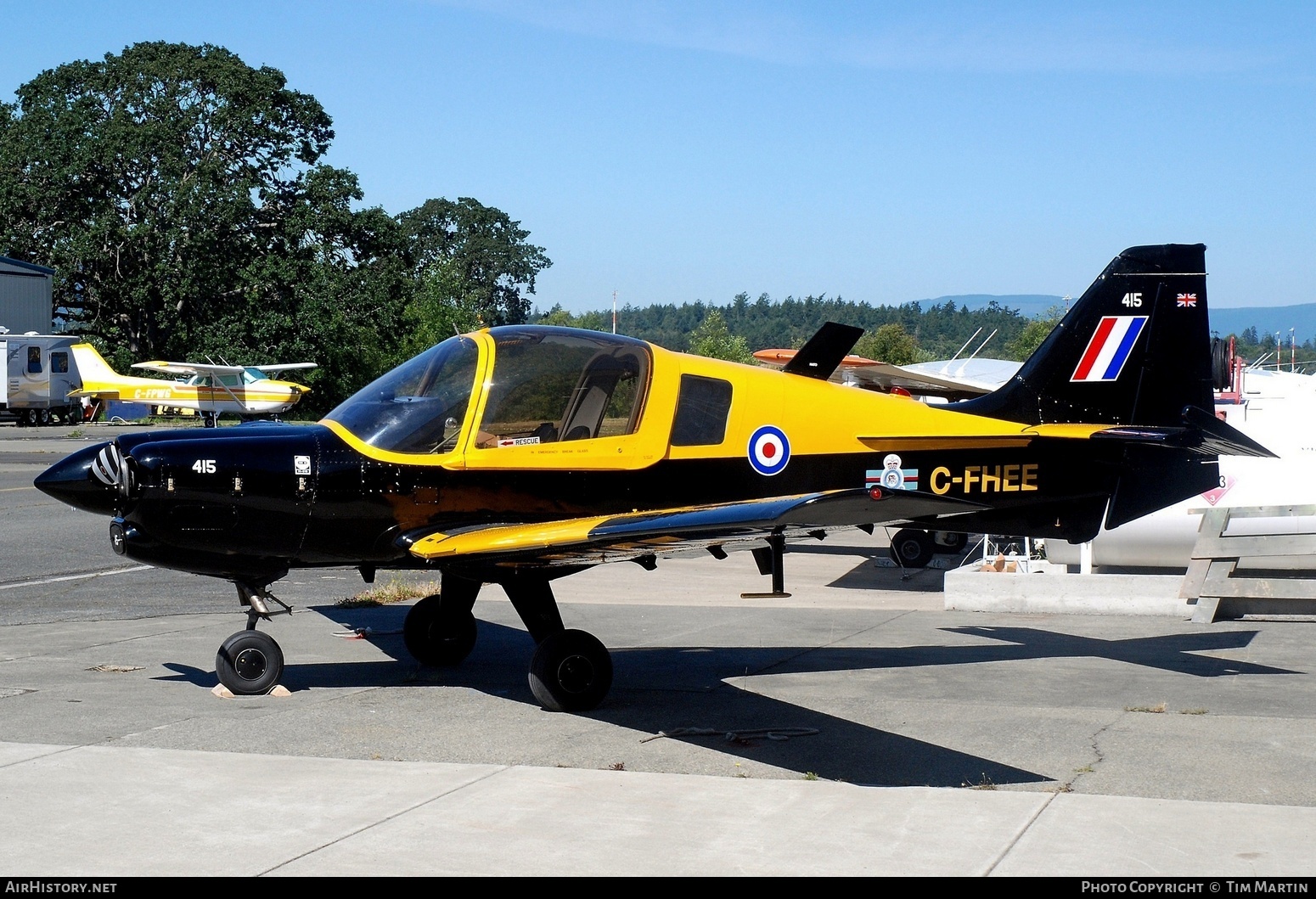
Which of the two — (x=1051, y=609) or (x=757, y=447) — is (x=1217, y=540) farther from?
(x=757, y=447)

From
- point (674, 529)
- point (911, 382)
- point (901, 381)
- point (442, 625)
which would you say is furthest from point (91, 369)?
point (674, 529)

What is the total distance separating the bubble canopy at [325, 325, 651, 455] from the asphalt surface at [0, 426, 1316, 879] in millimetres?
1772

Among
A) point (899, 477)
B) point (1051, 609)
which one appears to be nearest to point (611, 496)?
point (899, 477)

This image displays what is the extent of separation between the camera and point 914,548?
16.0 m

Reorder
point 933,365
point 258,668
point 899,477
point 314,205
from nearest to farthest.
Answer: point 258,668 < point 899,477 < point 933,365 < point 314,205

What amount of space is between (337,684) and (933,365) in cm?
2374

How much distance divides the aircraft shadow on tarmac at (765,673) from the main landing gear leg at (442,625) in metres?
0.13

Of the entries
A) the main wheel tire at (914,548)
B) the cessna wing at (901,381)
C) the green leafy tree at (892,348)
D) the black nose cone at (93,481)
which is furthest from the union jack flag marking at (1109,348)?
the green leafy tree at (892,348)

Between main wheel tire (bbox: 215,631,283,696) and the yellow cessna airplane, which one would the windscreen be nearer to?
main wheel tire (bbox: 215,631,283,696)

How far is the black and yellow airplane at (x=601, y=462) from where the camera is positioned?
25.5ft

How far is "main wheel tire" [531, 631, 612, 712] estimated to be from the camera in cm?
791

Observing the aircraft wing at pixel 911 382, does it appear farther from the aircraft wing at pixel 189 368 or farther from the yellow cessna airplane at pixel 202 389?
the yellow cessna airplane at pixel 202 389

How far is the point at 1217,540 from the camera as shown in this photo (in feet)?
37.5

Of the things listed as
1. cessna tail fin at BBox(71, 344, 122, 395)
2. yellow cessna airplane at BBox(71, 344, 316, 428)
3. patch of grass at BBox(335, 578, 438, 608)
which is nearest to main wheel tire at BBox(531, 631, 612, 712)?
patch of grass at BBox(335, 578, 438, 608)
